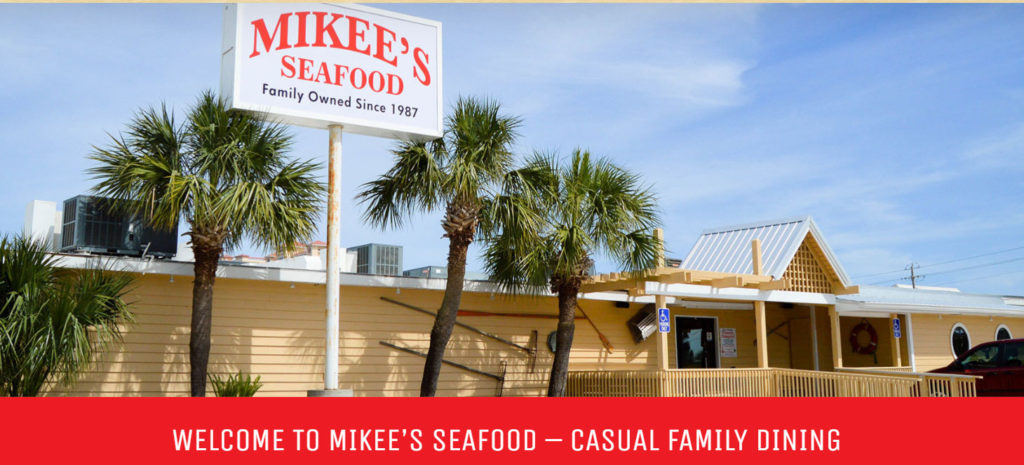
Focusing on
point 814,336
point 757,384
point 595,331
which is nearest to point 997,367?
point 757,384

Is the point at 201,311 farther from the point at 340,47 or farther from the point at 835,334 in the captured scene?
the point at 835,334

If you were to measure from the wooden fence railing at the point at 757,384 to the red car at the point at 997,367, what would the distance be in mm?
988

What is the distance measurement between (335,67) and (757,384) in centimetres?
948

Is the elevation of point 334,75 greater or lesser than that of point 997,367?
greater

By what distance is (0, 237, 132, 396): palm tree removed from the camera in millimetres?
9820

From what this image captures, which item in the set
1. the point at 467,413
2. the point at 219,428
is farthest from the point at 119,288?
the point at 467,413

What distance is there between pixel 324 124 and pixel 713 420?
7.41 meters

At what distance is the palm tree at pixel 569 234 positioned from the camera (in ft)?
46.1

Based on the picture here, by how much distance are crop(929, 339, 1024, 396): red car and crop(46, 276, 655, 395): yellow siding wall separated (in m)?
6.62

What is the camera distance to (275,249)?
38.2ft

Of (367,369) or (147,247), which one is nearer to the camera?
(147,247)

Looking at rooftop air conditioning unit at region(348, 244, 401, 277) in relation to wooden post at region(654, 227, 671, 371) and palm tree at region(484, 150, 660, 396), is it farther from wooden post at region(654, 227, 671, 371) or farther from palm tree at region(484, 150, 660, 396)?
wooden post at region(654, 227, 671, 371)

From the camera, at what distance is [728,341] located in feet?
66.4

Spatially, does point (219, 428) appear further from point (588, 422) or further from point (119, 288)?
point (119, 288)
